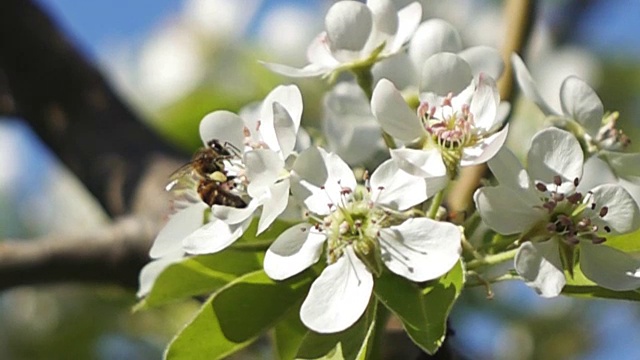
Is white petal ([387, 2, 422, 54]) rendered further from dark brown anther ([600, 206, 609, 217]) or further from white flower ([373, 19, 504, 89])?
dark brown anther ([600, 206, 609, 217])

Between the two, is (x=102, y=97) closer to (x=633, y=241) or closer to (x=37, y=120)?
(x=37, y=120)

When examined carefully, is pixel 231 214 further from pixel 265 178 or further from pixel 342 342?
pixel 342 342

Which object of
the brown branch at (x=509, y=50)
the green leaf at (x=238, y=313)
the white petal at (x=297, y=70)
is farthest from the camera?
the brown branch at (x=509, y=50)

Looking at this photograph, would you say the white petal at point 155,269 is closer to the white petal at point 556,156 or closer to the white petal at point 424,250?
the white petal at point 424,250

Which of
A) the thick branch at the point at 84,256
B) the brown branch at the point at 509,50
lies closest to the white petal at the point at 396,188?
the brown branch at the point at 509,50

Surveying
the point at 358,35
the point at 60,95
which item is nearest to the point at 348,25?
the point at 358,35

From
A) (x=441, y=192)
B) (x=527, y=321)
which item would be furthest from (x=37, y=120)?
(x=441, y=192)

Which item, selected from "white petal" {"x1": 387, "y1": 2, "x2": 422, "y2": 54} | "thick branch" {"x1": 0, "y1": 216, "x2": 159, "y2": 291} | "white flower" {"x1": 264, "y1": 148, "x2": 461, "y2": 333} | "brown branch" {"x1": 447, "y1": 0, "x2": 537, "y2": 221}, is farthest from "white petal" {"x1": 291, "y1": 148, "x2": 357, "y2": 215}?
"thick branch" {"x1": 0, "y1": 216, "x2": 159, "y2": 291}
